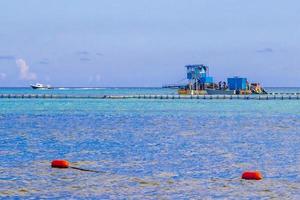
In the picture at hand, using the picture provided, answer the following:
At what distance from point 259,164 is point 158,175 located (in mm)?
5881

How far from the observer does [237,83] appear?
14762 cm

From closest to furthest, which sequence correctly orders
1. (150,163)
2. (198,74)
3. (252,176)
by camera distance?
(252,176) → (150,163) → (198,74)

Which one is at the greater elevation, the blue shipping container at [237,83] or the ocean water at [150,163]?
the blue shipping container at [237,83]

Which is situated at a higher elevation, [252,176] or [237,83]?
[237,83]

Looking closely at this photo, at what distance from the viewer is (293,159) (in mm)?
32094

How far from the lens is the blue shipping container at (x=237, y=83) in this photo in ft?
481

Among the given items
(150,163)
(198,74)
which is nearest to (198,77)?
(198,74)

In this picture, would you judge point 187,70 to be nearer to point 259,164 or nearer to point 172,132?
point 172,132

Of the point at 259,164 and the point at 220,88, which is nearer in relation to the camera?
the point at 259,164

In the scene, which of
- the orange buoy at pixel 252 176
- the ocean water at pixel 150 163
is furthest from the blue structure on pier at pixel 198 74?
the orange buoy at pixel 252 176

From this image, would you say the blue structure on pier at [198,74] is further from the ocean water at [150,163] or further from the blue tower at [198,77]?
the ocean water at [150,163]

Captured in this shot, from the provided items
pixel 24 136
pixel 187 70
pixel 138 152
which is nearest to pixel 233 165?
pixel 138 152

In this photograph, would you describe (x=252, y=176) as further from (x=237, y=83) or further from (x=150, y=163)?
(x=237, y=83)

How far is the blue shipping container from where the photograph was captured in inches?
5778
